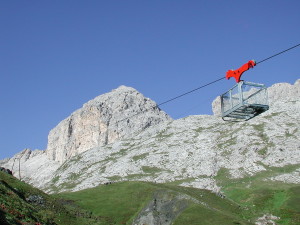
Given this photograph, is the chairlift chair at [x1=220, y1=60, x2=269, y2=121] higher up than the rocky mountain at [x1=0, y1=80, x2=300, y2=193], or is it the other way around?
the rocky mountain at [x1=0, y1=80, x2=300, y2=193]

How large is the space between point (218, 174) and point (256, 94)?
386 ft

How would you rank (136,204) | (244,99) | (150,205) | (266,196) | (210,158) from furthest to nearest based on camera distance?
(210,158), (266,196), (136,204), (150,205), (244,99)

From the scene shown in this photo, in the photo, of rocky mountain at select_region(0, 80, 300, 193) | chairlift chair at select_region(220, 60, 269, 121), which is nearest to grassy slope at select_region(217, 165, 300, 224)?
rocky mountain at select_region(0, 80, 300, 193)

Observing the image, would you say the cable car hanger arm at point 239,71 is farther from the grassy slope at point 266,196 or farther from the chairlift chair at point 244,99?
the grassy slope at point 266,196

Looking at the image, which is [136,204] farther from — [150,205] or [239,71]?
[239,71]

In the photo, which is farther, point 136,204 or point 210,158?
point 210,158

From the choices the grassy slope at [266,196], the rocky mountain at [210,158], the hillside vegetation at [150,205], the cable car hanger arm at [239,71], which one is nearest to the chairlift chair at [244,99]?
the cable car hanger arm at [239,71]

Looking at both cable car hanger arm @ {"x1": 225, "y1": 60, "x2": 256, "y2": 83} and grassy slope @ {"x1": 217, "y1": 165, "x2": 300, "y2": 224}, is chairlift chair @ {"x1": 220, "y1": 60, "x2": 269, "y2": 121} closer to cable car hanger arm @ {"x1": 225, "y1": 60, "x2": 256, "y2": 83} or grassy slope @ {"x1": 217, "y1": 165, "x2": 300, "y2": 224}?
cable car hanger arm @ {"x1": 225, "y1": 60, "x2": 256, "y2": 83}

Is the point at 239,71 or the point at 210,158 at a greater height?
the point at 210,158

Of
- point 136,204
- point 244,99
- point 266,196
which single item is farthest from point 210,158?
point 244,99

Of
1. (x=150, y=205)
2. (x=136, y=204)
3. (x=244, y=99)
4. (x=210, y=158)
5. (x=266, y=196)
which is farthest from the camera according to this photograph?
(x=210, y=158)

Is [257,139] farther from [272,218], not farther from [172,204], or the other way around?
[172,204]

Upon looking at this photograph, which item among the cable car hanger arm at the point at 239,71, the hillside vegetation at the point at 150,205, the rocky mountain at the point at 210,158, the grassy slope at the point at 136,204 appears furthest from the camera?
the rocky mountain at the point at 210,158

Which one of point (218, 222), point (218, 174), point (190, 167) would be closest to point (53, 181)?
point (190, 167)
